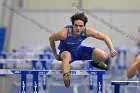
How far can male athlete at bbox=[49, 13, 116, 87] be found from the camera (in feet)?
18.0

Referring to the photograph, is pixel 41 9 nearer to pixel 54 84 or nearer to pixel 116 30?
pixel 116 30

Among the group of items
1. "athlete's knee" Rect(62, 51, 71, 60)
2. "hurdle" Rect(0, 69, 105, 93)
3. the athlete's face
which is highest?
the athlete's face

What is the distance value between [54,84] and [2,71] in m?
4.29

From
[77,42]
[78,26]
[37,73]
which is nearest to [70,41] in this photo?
[77,42]

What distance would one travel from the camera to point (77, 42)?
574 cm

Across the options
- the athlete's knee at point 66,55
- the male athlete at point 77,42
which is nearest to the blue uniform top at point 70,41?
the male athlete at point 77,42

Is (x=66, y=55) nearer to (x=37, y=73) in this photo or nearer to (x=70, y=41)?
(x=70, y=41)

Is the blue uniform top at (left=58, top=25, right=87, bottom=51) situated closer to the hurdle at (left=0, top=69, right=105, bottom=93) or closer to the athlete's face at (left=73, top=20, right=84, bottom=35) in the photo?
the athlete's face at (left=73, top=20, right=84, bottom=35)

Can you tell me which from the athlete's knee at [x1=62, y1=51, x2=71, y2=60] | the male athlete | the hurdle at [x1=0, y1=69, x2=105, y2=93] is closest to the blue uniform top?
the male athlete

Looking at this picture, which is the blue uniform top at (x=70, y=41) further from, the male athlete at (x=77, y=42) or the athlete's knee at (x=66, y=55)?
the athlete's knee at (x=66, y=55)

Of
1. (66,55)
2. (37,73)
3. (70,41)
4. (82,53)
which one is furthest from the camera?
(82,53)

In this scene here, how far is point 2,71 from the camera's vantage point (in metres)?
5.26

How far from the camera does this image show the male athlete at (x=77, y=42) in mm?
5488

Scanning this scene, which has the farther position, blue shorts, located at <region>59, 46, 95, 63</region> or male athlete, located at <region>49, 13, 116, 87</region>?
blue shorts, located at <region>59, 46, 95, 63</region>
